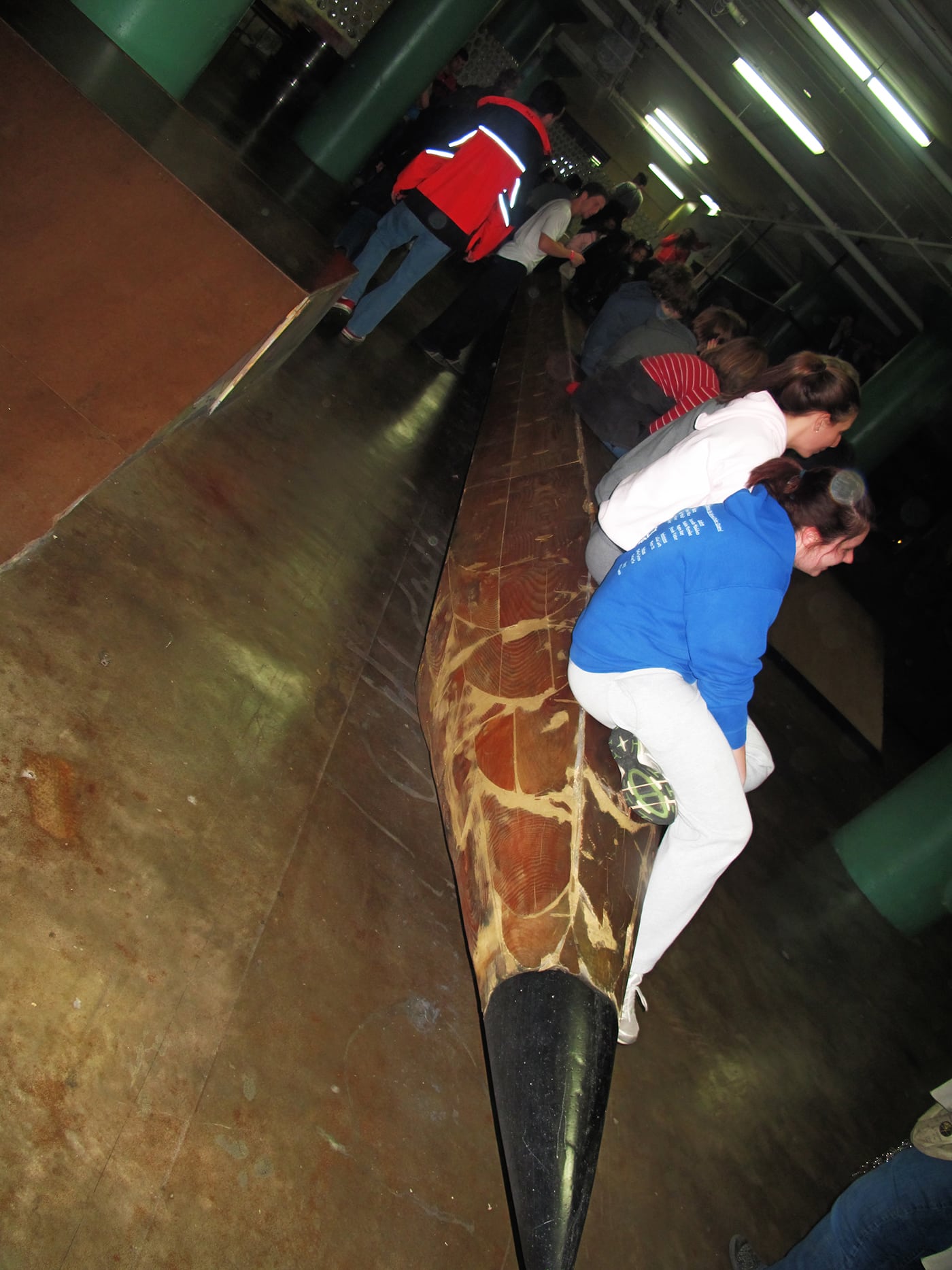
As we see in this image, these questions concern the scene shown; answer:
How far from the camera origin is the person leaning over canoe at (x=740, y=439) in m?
2.06

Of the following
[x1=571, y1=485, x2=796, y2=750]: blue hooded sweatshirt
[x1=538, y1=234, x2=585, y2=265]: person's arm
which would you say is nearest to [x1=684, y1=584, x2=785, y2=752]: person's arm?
[x1=571, y1=485, x2=796, y2=750]: blue hooded sweatshirt

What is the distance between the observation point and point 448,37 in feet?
20.9

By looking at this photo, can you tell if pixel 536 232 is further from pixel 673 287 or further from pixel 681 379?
pixel 681 379

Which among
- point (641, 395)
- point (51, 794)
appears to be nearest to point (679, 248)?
point (641, 395)

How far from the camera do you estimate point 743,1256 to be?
2.19 m

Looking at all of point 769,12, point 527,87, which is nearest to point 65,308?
point 769,12

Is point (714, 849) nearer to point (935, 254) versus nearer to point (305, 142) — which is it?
point (305, 142)

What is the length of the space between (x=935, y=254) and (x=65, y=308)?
804 centimetres

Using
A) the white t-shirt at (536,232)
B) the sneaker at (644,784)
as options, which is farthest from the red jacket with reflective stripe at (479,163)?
the sneaker at (644,784)

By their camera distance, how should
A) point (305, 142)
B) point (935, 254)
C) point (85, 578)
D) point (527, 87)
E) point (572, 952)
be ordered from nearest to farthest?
point (572, 952) → point (85, 578) → point (305, 142) → point (935, 254) → point (527, 87)

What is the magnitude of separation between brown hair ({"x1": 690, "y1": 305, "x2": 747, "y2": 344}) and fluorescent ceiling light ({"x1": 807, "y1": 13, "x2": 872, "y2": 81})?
3.17 m

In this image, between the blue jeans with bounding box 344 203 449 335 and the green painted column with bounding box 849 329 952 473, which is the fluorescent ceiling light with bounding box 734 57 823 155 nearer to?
the green painted column with bounding box 849 329 952 473

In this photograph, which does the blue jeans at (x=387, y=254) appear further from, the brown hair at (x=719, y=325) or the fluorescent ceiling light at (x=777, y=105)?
the fluorescent ceiling light at (x=777, y=105)

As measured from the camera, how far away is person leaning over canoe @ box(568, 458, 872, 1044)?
193cm
